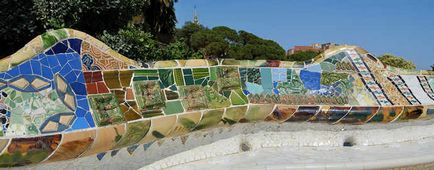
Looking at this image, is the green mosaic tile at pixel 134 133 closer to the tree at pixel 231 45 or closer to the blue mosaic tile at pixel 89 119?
the blue mosaic tile at pixel 89 119

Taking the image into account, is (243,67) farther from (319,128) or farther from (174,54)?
(174,54)

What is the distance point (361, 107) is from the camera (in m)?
8.02

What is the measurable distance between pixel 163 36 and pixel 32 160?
17447mm

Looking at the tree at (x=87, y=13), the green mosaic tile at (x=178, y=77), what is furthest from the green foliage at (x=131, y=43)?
the green mosaic tile at (x=178, y=77)

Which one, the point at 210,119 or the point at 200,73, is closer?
the point at 210,119

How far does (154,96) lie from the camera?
6.27m

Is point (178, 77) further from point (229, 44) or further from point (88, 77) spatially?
point (229, 44)

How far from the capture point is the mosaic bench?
206 inches

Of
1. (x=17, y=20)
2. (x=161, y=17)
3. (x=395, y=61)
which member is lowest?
(x=395, y=61)

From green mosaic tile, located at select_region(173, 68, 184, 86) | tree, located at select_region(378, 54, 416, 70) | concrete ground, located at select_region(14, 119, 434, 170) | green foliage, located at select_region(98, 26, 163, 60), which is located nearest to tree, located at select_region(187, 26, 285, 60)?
tree, located at select_region(378, 54, 416, 70)

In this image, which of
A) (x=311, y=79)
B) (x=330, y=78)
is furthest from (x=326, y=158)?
(x=330, y=78)

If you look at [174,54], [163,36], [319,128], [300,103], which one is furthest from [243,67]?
[163,36]

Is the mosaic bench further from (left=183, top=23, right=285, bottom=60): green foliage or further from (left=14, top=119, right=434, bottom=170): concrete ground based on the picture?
(left=183, top=23, right=285, bottom=60): green foliage

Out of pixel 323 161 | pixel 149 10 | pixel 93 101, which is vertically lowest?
pixel 323 161
